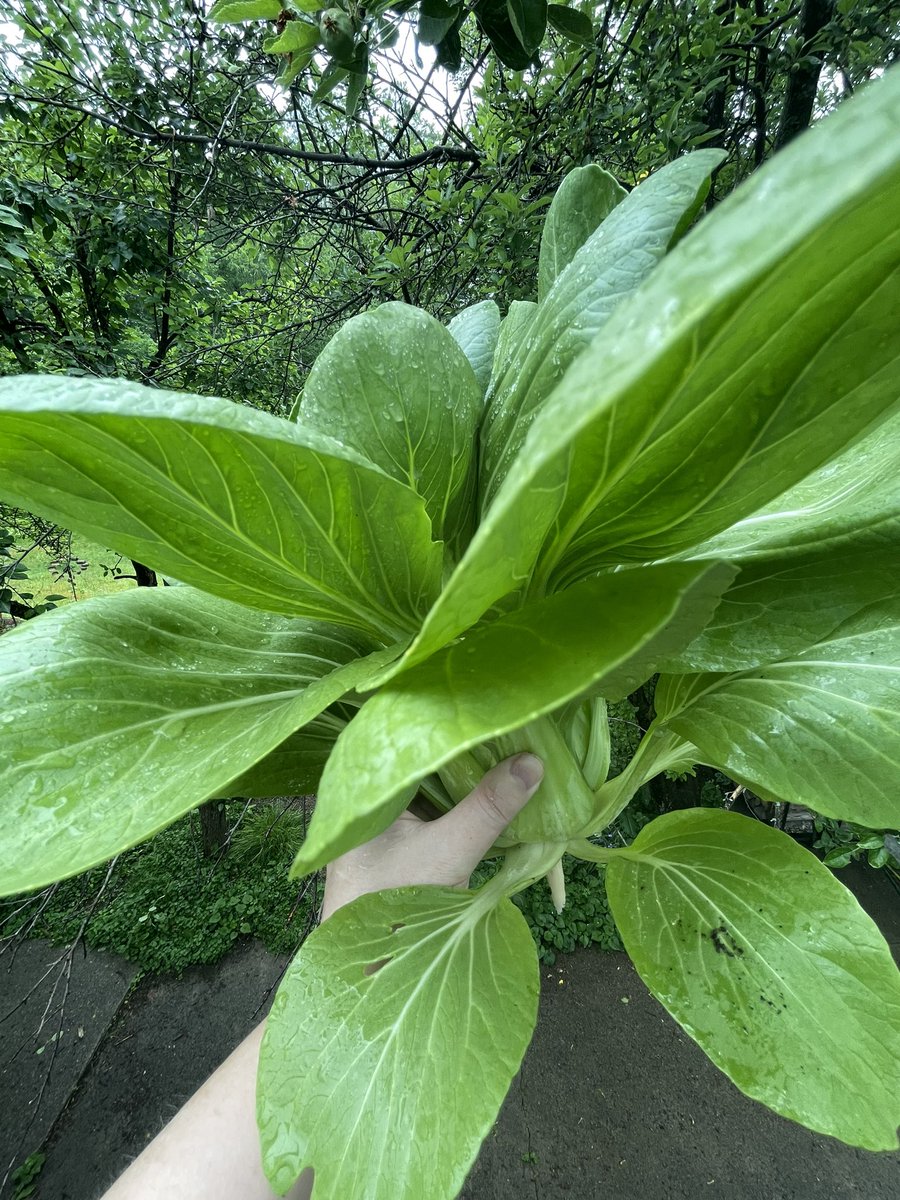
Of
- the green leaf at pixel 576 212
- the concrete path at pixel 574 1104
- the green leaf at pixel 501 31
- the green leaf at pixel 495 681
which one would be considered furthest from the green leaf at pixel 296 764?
the concrete path at pixel 574 1104

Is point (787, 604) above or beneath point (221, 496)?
beneath

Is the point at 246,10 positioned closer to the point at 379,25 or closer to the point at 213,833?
the point at 379,25

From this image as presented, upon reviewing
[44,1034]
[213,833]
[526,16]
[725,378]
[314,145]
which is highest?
[314,145]

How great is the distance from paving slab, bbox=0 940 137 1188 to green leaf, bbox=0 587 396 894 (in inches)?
93.2

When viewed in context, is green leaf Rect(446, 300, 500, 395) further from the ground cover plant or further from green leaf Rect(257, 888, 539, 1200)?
green leaf Rect(257, 888, 539, 1200)

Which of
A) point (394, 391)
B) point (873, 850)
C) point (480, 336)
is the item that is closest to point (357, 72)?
point (480, 336)

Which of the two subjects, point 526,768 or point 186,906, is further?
point 186,906

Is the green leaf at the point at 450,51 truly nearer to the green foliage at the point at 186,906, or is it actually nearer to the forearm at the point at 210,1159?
the forearm at the point at 210,1159

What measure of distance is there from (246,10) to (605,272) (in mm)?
827

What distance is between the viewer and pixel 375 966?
548 mm

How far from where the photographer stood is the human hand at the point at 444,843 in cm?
50

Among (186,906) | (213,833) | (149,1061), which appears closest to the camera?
(149,1061)

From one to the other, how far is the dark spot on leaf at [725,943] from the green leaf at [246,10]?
1190mm

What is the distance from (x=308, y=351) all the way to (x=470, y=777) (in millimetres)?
2773
